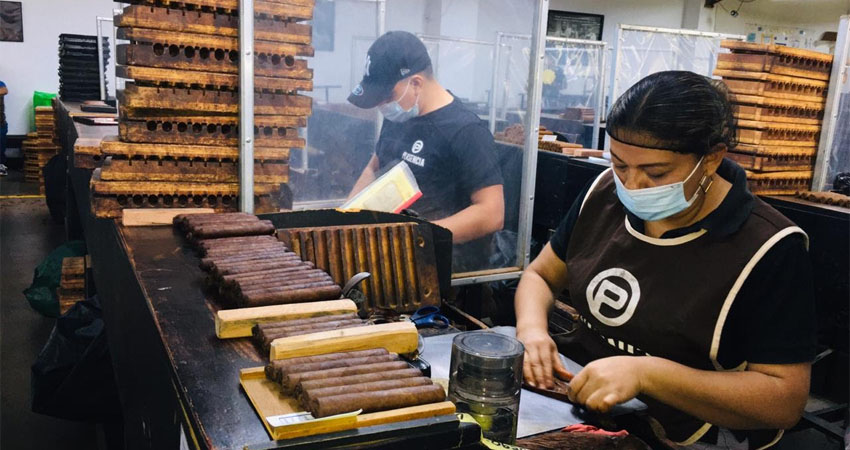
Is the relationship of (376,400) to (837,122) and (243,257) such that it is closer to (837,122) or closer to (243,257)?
(243,257)

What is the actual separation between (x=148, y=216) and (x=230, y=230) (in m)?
0.44

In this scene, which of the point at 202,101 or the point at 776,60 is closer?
the point at 202,101

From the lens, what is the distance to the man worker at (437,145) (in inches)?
116

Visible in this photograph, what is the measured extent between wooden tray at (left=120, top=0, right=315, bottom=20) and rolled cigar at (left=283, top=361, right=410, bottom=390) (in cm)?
156

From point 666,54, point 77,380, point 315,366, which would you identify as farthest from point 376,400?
point 666,54

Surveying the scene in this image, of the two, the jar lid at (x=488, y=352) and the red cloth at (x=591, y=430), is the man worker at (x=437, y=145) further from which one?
the jar lid at (x=488, y=352)

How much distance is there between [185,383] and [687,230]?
1.22m

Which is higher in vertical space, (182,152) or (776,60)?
(776,60)

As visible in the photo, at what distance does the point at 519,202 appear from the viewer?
3.10 metres

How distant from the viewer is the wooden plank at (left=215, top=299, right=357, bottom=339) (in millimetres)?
1417

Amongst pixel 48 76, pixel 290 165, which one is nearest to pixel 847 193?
pixel 290 165

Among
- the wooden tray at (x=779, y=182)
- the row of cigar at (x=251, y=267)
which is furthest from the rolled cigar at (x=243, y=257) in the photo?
the wooden tray at (x=779, y=182)

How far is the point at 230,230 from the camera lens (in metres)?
2.04

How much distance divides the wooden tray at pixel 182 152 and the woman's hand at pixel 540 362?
1.19 meters
